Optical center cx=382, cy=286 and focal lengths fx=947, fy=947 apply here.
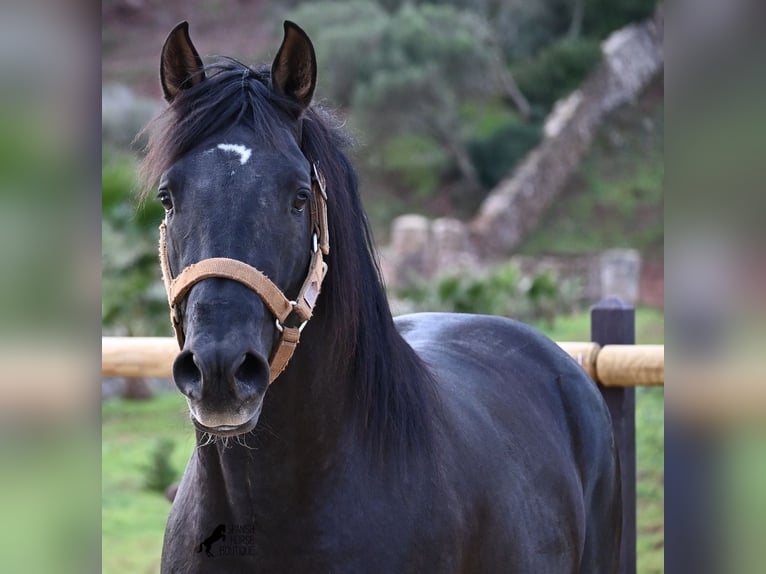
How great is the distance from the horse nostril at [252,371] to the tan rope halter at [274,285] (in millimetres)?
124

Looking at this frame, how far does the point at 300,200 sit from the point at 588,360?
2369 mm

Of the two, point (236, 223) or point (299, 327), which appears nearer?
point (236, 223)

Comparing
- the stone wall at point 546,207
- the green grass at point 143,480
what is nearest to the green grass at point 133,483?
the green grass at point 143,480

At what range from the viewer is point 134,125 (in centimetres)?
1788

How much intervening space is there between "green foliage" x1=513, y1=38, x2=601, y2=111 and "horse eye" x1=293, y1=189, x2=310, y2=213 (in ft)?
76.9

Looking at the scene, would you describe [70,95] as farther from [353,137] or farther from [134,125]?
[134,125]

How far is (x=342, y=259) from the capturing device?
2.10 meters

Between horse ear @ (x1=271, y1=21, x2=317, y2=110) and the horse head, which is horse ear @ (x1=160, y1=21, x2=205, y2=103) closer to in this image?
the horse head

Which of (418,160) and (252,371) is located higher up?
(418,160)

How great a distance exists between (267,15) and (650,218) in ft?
41.3

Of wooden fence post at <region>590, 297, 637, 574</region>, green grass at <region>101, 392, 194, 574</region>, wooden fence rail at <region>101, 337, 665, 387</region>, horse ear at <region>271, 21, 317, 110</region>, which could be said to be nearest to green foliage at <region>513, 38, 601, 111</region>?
green grass at <region>101, 392, 194, 574</region>

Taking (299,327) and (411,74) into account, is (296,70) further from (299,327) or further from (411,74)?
(411,74)

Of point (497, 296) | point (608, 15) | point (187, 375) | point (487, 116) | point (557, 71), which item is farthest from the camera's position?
point (608, 15)

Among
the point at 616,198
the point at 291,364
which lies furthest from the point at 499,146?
the point at 291,364
